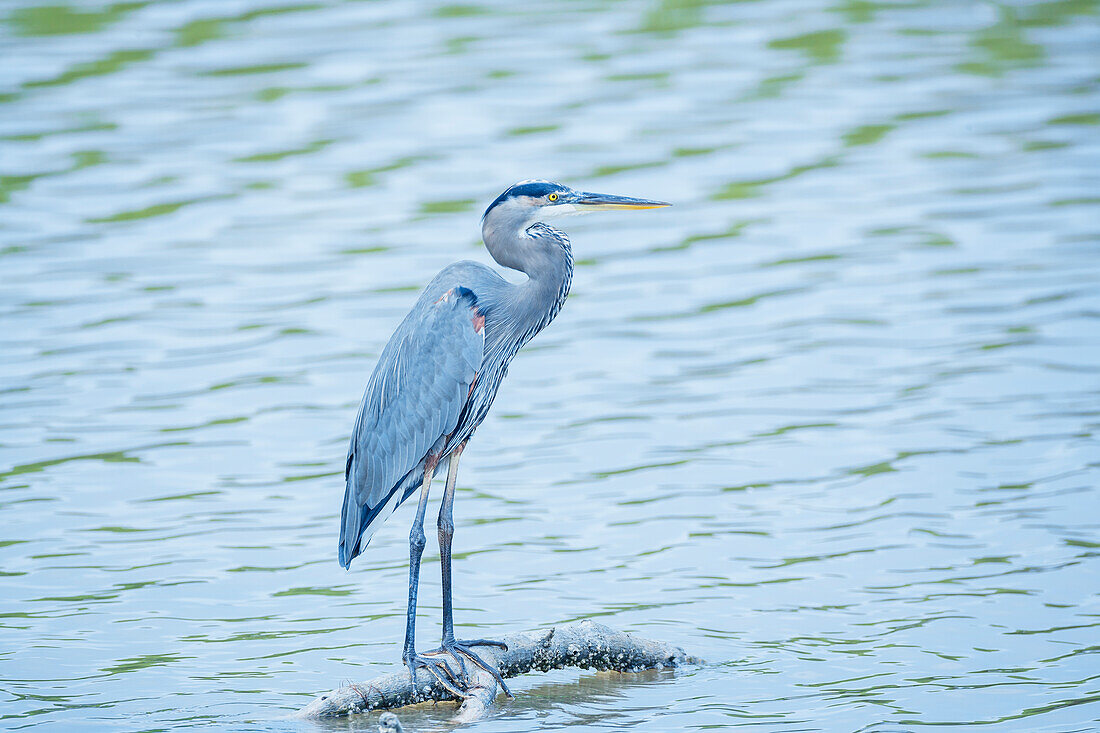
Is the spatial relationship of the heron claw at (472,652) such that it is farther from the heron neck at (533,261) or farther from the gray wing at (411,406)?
the heron neck at (533,261)

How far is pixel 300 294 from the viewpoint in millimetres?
12438

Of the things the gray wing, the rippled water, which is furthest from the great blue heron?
the rippled water

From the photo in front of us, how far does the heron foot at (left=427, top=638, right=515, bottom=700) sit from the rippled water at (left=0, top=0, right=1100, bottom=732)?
0.15 metres

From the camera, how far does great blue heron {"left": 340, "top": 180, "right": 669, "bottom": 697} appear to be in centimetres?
653

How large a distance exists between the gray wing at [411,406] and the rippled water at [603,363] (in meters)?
0.86

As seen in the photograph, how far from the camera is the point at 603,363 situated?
35.7 feet

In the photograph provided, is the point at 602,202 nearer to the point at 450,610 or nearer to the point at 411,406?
the point at 411,406

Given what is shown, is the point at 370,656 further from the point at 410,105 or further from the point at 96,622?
the point at 410,105

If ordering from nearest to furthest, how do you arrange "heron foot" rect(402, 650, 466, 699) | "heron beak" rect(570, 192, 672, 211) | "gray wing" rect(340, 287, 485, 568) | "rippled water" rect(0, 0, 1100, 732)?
"heron foot" rect(402, 650, 466, 699) → "gray wing" rect(340, 287, 485, 568) → "heron beak" rect(570, 192, 672, 211) → "rippled water" rect(0, 0, 1100, 732)

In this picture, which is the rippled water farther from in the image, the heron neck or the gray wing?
the heron neck

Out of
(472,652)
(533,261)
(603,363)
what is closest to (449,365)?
(533,261)

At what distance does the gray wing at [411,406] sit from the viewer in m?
6.52

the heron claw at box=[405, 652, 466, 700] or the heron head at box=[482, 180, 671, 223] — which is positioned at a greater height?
the heron head at box=[482, 180, 671, 223]

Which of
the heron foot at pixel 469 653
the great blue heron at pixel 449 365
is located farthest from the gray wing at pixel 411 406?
the heron foot at pixel 469 653
